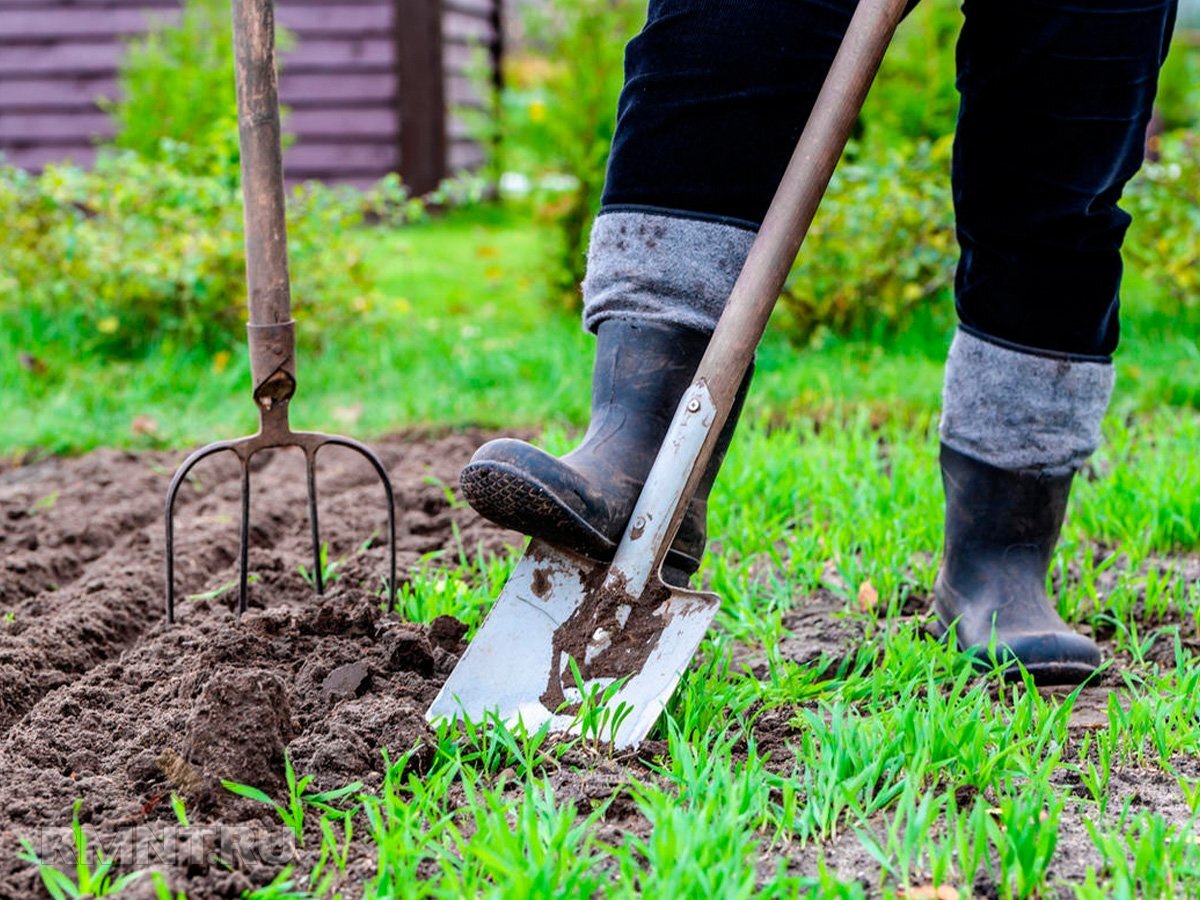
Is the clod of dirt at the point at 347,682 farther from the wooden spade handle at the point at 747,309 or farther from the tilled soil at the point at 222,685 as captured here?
the wooden spade handle at the point at 747,309

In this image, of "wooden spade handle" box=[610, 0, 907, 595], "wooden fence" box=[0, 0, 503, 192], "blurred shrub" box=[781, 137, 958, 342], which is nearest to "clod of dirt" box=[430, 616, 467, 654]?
"wooden spade handle" box=[610, 0, 907, 595]

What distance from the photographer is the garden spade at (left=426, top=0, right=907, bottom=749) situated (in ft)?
5.18

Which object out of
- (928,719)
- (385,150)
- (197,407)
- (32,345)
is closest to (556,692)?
(928,719)

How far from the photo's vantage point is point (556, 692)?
1563 millimetres

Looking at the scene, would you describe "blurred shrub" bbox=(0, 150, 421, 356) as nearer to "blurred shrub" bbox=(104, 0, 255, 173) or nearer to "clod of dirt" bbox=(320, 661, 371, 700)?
"blurred shrub" bbox=(104, 0, 255, 173)

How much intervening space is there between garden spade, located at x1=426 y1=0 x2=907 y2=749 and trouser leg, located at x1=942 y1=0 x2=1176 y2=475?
255mm

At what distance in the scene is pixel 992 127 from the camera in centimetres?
179

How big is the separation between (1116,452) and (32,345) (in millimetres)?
3542

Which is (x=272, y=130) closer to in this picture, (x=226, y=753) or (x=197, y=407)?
(x=226, y=753)

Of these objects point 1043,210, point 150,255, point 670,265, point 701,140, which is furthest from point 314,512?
point 150,255

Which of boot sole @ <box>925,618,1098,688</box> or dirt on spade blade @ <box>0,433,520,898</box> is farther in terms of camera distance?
boot sole @ <box>925,618,1098,688</box>

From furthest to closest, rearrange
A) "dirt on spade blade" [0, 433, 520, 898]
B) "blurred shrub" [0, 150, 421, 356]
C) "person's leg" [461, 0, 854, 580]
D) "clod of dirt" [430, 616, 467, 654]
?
"blurred shrub" [0, 150, 421, 356] < "clod of dirt" [430, 616, 467, 654] < "person's leg" [461, 0, 854, 580] < "dirt on spade blade" [0, 433, 520, 898]

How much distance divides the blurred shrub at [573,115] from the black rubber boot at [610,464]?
3.01m

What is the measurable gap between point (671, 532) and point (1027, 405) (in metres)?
0.64
